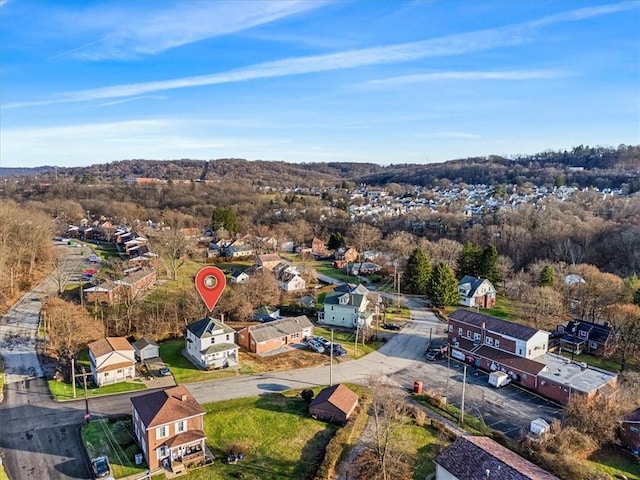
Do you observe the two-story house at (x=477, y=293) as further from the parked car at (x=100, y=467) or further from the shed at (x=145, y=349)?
the parked car at (x=100, y=467)

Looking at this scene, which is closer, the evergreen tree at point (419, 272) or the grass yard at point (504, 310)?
the grass yard at point (504, 310)

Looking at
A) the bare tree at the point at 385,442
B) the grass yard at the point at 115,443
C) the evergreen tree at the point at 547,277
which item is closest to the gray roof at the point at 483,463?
the bare tree at the point at 385,442

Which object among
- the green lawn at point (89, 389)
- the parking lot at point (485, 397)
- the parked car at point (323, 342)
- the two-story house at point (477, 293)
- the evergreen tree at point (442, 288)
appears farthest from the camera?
the two-story house at point (477, 293)

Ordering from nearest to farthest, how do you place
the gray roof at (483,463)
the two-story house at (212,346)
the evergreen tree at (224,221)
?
1. the gray roof at (483,463)
2. the two-story house at (212,346)
3. the evergreen tree at (224,221)

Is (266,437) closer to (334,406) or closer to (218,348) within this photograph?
(334,406)

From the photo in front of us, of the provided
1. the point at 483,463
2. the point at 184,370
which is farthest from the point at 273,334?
the point at 483,463

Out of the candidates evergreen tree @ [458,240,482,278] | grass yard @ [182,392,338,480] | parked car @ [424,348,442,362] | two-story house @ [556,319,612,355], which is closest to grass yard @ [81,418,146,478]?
→ grass yard @ [182,392,338,480]

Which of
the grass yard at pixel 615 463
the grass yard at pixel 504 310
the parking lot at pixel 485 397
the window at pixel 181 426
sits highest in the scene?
the window at pixel 181 426
